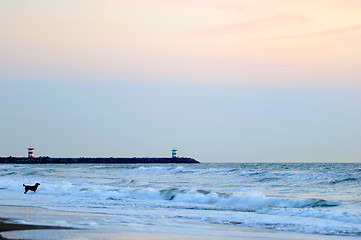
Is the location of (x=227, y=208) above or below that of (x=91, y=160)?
below

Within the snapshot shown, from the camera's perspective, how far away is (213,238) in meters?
10.4

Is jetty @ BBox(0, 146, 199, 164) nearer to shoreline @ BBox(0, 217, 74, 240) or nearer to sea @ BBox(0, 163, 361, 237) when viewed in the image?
sea @ BBox(0, 163, 361, 237)

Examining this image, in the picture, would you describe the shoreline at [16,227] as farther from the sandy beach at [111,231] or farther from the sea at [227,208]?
the sea at [227,208]

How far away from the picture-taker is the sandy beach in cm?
1019

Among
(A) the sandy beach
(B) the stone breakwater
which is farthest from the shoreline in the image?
(B) the stone breakwater

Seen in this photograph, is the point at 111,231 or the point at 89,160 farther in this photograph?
the point at 89,160

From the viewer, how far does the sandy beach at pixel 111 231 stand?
10.2 metres

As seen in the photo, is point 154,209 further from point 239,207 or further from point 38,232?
point 38,232

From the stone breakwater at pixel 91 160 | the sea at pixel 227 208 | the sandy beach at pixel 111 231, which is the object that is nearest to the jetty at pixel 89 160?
the stone breakwater at pixel 91 160

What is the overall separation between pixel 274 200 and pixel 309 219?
14.2 ft

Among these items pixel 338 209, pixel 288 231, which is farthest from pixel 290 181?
pixel 288 231

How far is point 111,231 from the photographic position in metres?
10.9

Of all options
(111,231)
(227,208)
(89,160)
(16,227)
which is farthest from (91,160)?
(111,231)

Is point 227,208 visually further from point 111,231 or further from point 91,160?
point 91,160
